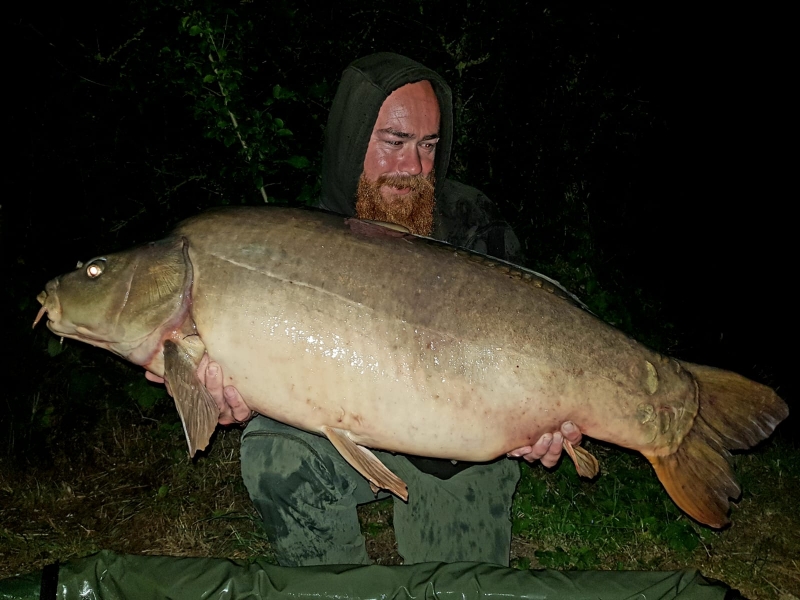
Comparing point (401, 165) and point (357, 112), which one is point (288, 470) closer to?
point (401, 165)

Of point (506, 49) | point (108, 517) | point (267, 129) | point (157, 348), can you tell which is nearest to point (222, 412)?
point (157, 348)

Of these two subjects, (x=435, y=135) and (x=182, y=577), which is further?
(x=435, y=135)

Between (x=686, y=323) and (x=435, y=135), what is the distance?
11.2 feet

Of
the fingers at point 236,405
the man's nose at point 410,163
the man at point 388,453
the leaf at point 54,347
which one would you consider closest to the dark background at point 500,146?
the leaf at point 54,347

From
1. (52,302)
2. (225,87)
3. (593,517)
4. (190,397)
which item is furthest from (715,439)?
(225,87)

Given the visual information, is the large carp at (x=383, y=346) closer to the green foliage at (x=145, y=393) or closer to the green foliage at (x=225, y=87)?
the green foliage at (x=145, y=393)

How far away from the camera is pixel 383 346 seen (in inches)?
75.8

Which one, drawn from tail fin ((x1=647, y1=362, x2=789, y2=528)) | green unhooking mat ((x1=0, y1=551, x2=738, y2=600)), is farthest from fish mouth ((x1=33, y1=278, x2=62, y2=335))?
tail fin ((x1=647, y1=362, x2=789, y2=528))

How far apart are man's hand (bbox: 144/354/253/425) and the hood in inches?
46.2

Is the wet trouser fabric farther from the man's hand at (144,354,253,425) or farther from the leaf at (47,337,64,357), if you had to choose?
the leaf at (47,337,64,357)

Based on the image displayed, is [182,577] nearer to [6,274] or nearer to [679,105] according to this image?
[6,274]

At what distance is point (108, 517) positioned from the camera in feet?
9.64

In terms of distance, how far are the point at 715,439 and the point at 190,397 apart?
5.62 feet

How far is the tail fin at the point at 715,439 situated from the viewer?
6.89 ft
